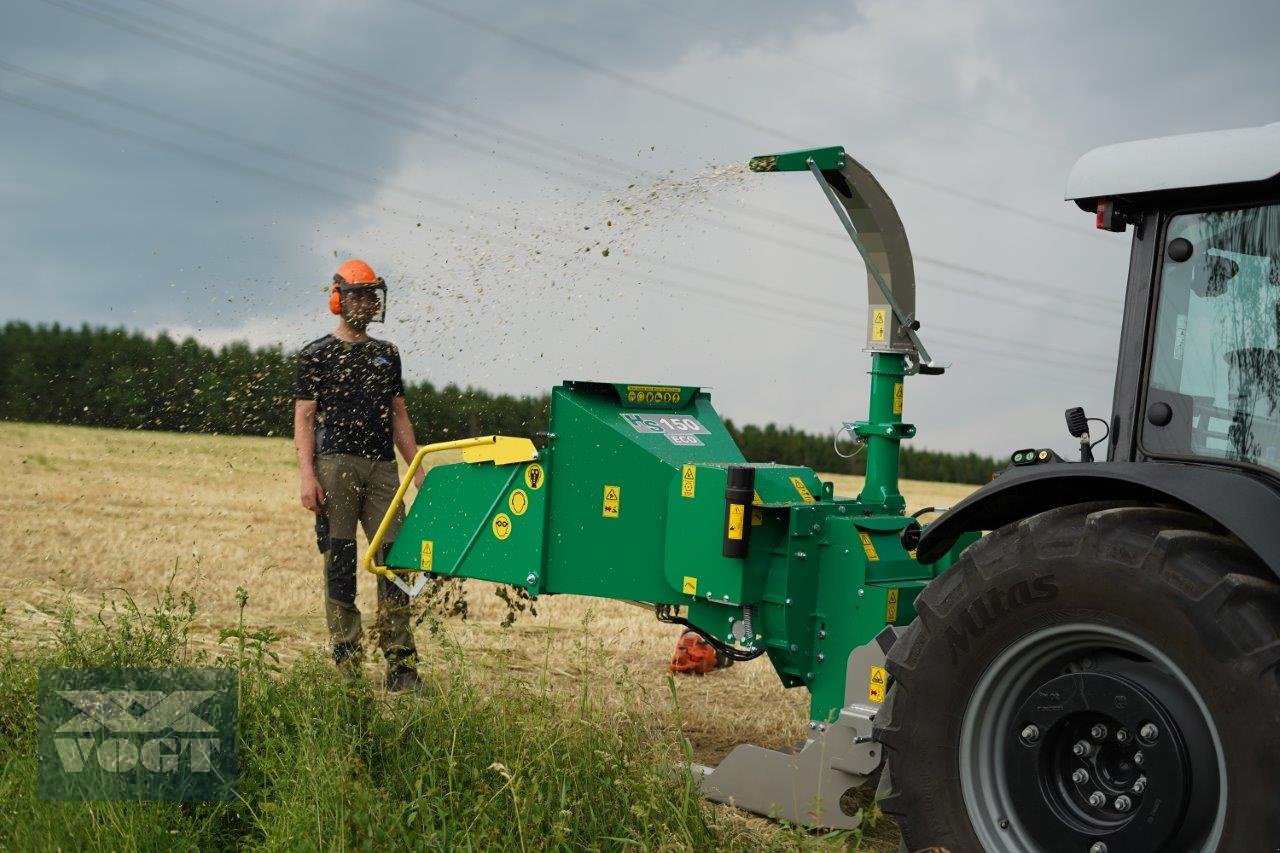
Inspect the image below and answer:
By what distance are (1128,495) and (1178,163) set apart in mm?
899

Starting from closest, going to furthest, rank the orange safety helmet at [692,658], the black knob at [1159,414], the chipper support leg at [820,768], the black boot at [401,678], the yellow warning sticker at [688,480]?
the black knob at [1159,414] < the chipper support leg at [820,768] < the yellow warning sticker at [688,480] < the black boot at [401,678] < the orange safety helmet at [692,658]

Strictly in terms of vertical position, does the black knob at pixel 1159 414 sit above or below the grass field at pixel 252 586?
above

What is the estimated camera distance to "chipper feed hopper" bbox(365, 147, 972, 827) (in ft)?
14.8

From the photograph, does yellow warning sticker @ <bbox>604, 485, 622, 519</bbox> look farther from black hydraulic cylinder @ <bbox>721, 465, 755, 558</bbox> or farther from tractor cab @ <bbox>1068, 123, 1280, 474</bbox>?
tractor cab @ <bbox>1068, 123, 1280, 474</bbox>

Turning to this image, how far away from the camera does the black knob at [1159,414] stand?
338cm

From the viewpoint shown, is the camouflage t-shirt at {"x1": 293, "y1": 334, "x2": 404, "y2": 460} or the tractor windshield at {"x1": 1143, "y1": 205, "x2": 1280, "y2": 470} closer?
the tractor windshield at {"x1": 1143, "y1": 205, "x2": 1280, "y2": 470}

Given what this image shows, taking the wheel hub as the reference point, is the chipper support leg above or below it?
below

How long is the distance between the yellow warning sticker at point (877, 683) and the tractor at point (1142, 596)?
733 millimetres

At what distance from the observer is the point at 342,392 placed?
6191 mm

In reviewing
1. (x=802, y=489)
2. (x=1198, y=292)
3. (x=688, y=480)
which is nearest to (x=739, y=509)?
(x=688, y=480)

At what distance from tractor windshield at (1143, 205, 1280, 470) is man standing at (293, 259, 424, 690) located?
389cm

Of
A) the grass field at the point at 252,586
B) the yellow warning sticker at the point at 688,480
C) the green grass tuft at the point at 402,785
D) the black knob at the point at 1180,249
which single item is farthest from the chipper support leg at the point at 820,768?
the black knob at the point at 1180,249

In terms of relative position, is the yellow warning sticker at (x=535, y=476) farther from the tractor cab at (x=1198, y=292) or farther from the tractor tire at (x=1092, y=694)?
the tractor cab at (x=1198, y=292)

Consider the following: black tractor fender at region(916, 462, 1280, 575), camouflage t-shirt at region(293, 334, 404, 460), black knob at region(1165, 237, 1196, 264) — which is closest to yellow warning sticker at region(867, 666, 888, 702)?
black tractor fender at region(916, 462, 1280, 575)
